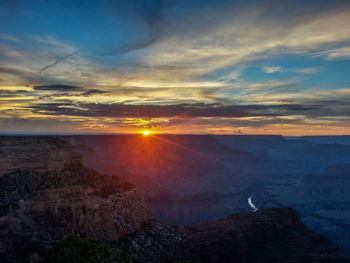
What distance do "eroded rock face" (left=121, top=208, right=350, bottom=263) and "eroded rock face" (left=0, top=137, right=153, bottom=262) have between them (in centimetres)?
413

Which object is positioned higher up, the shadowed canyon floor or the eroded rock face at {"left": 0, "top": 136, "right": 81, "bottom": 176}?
the eroded rock face at {"left": 0, "top": 136, "right": 81, "bottom": 176}

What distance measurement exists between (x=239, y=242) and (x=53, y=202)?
3727 centimetres

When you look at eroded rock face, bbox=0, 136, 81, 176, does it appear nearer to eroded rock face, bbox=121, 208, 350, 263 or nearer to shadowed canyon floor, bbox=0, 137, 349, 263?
shadowed canyon floor, bbox=0, 137, 349, 263

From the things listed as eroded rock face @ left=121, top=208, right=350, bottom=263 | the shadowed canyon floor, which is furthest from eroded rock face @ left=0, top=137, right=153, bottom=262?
eroded rock face @ left=121, top=208, right=350, bottom=263

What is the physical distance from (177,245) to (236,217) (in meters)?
24.6

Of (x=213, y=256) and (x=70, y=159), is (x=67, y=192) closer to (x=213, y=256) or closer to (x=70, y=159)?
(x=70, y=159)

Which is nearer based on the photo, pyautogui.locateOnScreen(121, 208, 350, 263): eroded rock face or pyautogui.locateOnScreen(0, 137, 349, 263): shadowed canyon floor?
pyautogui.locateOnScreen(0, 137, 349, 263): shadowed canyon floor

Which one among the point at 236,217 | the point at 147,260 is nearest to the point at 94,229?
the point at 147,260

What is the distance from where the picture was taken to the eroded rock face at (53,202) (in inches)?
1496

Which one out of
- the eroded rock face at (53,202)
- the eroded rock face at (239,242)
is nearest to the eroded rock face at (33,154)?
the eroded rock face at (53,202)

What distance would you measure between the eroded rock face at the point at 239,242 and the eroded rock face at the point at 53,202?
413cm

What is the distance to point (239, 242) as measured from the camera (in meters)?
61.1

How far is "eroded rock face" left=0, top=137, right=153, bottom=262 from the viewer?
38000 millimetres

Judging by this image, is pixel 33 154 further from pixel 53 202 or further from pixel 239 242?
pixel 239 242
